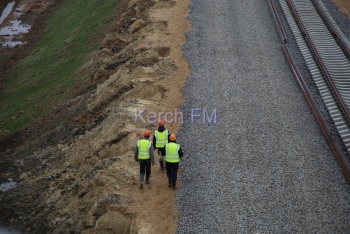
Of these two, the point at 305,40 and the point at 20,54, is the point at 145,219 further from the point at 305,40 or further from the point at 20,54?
the point at 20,54

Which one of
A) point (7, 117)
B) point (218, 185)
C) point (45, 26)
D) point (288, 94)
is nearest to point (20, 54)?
point (45, 26)

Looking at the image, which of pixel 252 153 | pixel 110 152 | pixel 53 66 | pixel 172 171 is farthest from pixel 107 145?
pixel 53 66

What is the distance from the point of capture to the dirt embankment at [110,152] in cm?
1642

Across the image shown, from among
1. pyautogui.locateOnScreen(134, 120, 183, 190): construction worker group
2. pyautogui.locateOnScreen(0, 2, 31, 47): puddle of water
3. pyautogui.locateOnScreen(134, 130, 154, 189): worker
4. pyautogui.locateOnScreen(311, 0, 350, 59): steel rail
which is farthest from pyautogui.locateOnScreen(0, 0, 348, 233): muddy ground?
pyautogui.locateOnScreen(0, 2, 31, 47): puddle of water

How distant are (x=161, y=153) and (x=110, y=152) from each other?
403 centimetres

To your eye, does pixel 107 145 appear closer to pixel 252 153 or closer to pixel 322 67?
pixel 252 153

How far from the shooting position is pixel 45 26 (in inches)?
1954

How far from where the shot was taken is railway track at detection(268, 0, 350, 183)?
20797mm

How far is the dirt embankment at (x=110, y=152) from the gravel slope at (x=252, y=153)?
1.09 m

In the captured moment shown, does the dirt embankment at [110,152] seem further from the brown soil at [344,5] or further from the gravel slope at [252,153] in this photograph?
the brown soil at [344,5]

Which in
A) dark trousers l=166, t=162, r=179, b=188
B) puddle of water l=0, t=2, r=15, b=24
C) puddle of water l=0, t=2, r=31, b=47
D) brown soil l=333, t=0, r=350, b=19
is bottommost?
puddle of water l=0, t=2, r=15, b=24

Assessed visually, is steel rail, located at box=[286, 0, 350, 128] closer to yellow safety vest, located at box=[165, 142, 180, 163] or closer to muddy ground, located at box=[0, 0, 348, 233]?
muddy ground, located at box=[0, 0, 348, 233]

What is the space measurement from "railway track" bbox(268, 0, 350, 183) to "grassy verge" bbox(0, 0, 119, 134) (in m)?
14.6

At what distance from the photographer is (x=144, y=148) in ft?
54.0
